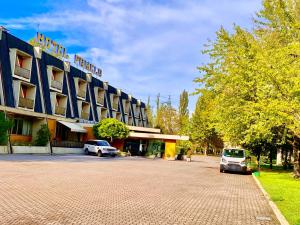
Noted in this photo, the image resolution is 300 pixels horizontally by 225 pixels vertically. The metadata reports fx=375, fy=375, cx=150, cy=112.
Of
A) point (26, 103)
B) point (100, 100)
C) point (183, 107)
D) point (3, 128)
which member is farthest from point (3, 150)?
point (183, 107)

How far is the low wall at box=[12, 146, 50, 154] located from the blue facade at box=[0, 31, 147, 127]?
4.02 m

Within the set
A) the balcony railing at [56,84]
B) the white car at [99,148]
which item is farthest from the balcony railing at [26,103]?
the white car at [99,148]

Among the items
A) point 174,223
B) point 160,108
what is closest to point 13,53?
point 174,223

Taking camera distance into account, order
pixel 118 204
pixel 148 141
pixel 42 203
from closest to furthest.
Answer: pixel 42 203 < pixel 118 204 < pixel 148 141

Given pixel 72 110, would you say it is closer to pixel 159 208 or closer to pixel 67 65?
pixel 67 65

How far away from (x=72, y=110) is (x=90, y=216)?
37177mm

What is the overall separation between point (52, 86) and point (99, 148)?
8465 millimetres

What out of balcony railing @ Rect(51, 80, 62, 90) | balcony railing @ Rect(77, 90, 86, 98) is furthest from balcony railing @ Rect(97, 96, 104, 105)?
balcony railing @ Rect(51, 80, 62, 90)

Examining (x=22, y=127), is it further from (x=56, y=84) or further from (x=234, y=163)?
(x=234, y=163)

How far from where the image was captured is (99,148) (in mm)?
39594

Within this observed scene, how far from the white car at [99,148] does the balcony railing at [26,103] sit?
8.00 meters

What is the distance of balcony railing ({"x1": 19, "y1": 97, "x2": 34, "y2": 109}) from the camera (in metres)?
34.7

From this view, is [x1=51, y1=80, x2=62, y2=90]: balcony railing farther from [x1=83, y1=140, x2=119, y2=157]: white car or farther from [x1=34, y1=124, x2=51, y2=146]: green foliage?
[x1=83, y1=140, x2=119, y2=157]: white car

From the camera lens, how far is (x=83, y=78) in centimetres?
4897
